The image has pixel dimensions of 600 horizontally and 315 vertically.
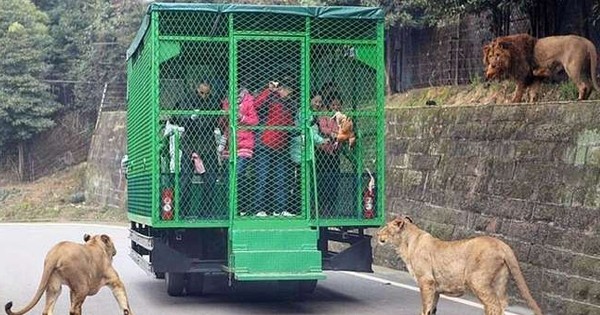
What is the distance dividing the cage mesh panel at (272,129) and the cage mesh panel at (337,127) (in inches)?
11.1

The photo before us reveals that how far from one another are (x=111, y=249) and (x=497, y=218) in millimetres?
5133

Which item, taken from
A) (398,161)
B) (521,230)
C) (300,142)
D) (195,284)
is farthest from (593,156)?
(398,161)

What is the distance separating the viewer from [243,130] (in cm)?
1223

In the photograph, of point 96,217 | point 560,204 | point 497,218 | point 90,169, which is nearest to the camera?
point 560,204

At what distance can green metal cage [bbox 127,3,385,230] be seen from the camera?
1205cm

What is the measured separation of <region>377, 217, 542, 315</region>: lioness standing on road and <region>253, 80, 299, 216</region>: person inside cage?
1.30m

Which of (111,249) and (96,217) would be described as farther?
(96,217)

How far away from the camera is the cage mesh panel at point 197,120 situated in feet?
39.9

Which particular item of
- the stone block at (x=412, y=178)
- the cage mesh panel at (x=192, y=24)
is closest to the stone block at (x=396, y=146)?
the stone block at (x=412, y=178)

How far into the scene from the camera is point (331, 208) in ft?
41.2

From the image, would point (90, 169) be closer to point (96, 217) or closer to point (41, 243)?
point (96, 217)

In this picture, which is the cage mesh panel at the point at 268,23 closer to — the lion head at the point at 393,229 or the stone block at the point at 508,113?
the lion head at the point at 393,229

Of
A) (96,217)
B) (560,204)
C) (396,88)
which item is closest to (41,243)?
(396,88)

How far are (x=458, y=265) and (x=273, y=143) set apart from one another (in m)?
2.86
